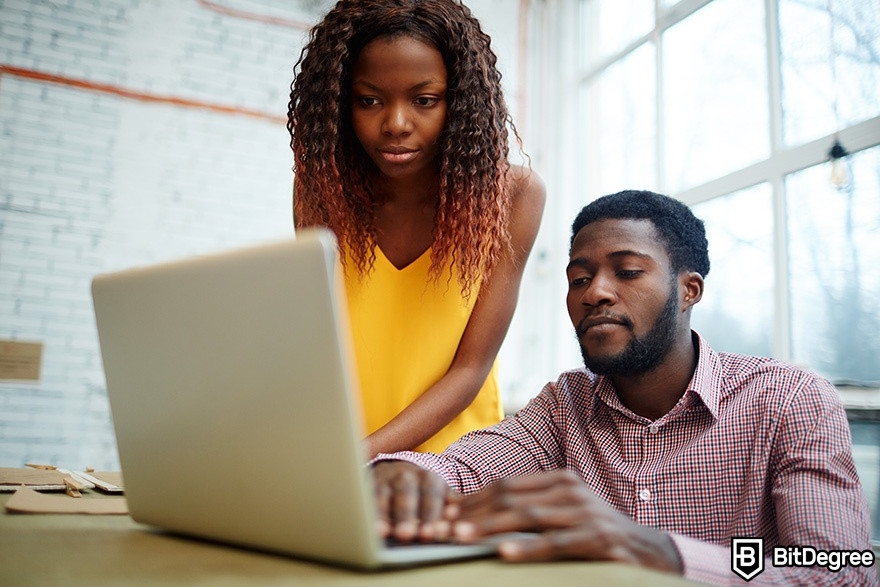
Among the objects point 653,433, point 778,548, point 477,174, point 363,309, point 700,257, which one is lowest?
point 778,548

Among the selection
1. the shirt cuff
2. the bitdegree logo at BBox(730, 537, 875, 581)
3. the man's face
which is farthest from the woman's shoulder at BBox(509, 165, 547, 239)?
the shirt cuff

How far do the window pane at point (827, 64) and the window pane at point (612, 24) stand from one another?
3.64 ft

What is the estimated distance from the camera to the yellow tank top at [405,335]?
61.0 inches

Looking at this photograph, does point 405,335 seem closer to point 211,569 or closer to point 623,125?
point 211,569

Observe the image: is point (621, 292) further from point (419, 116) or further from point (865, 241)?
point (865, 241)

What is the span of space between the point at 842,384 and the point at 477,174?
5.83 feet

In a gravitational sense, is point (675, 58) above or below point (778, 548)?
above

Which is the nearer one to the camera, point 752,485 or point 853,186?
point 752,485

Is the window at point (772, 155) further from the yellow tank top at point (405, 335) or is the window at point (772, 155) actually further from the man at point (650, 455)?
the yellow tank top at point (405, 335)

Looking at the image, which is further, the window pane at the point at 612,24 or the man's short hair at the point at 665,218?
the window pane at the point at 612,24

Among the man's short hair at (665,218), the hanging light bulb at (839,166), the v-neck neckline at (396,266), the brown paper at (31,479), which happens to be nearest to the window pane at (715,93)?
the hanging light bulb at (839,166)

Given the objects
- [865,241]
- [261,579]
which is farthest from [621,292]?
[865,241]

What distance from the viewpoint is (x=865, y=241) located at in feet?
8.52

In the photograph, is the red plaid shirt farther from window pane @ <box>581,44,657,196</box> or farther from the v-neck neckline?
window pane @ <box>581,44,657,196</box>
